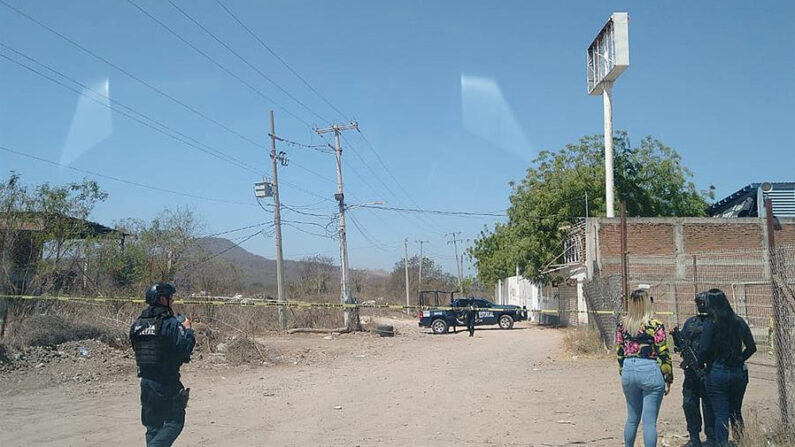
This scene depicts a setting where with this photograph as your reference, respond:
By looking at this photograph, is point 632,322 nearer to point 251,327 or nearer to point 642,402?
point 642,402

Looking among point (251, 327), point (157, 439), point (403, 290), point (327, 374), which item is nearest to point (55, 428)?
point (157, 439)

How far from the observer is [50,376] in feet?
43.7

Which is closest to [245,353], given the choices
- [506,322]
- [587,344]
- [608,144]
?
[587,344]

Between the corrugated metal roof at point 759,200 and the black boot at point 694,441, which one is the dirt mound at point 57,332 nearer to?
the black boot at point 694,441

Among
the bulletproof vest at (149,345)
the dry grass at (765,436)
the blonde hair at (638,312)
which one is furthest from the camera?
the dry grass at (765,436)

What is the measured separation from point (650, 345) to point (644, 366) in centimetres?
21

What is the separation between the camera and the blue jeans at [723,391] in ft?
22.1

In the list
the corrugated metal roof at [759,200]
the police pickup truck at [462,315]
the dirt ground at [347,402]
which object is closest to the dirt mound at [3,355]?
the dirt ground at [347,402]

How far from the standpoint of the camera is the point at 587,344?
1811 cm

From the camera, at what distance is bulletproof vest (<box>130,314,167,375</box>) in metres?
6.26

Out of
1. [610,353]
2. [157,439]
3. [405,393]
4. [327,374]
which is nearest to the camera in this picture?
[157,439]

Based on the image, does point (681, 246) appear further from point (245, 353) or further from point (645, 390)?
point (645, 390)

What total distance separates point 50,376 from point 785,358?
485 inches

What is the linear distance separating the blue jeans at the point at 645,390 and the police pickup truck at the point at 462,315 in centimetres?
2281
